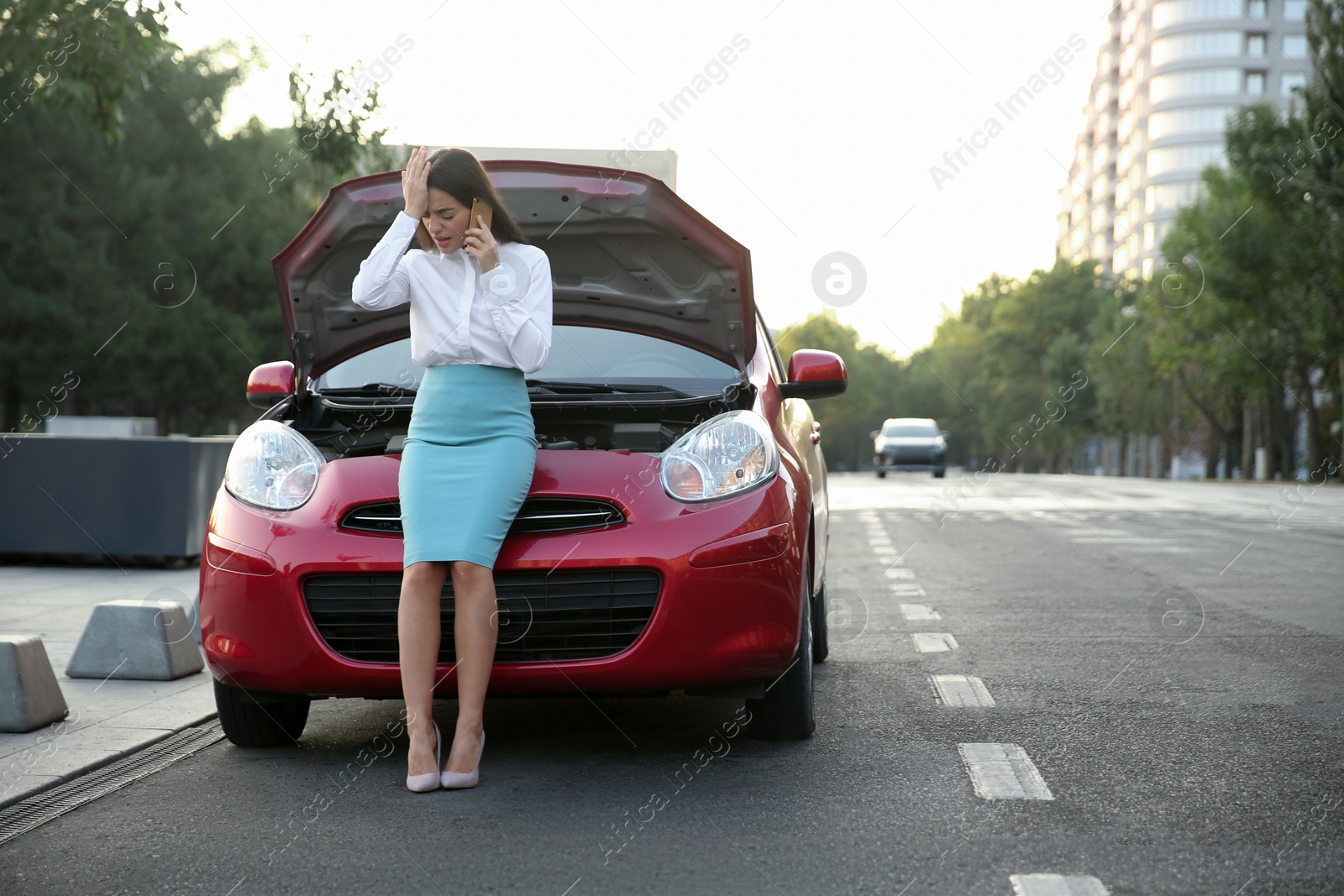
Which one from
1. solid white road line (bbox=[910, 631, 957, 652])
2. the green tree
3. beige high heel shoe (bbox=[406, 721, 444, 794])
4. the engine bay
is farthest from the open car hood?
the green tree

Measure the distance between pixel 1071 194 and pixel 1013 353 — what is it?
169ft

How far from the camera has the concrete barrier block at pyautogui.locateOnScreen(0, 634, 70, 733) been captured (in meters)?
4.82

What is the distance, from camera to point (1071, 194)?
134375 millimetres

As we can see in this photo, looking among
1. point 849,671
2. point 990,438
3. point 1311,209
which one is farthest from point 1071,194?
point 849,671

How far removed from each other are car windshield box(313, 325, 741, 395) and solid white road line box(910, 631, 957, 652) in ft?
7.36

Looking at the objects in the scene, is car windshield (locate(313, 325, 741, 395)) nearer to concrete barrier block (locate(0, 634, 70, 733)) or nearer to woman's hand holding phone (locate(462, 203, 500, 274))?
woman's hand holding phone (locate(462, 203, 500, 274))

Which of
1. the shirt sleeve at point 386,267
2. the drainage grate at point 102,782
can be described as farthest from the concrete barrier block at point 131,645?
the shirt sleeve at point 386,267

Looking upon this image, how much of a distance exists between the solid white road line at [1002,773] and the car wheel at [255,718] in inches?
83.3

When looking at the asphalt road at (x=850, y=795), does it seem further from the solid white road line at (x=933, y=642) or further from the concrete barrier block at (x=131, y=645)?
the concrete barrier block at (x=131, y=645)

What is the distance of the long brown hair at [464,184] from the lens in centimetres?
410

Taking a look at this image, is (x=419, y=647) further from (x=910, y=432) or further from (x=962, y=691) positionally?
(x=910, y=432)

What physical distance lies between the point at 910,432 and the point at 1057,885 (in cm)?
3642

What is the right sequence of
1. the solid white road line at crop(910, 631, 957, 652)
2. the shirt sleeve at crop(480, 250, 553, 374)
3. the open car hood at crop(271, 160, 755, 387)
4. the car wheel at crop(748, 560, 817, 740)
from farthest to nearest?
the solid white road line at crop(910, 631, 957, 652), the open car hood at crop(271, 160, 755, 387), the car wheel at crop(748, 560, 817, 740), the shirt sleeve at crop(480, 250, 553, 374)

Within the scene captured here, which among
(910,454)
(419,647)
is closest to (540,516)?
(419,647)
